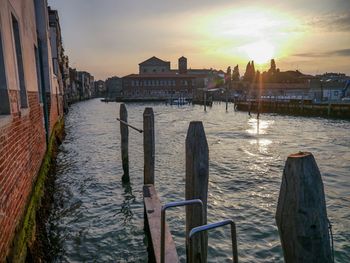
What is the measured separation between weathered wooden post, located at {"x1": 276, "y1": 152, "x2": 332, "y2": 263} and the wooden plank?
194 centimetres

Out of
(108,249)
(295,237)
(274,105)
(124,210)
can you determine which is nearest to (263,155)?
(124,210)

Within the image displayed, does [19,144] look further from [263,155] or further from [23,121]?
[263,155]

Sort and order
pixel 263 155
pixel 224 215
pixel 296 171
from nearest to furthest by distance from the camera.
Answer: pixel 296 171 → pixel 224 215 → pixel 263 155

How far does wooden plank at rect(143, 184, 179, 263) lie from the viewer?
3.40 meters

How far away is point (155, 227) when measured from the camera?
13.6ft

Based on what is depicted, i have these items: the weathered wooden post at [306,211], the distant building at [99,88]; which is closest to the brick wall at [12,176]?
the weathered wooden post at [306,211]

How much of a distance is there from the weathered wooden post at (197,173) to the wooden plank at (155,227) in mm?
384

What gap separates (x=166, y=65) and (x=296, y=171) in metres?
105

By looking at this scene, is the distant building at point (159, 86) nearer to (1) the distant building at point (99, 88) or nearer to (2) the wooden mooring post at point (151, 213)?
(1) the distant building at point (99, 88)

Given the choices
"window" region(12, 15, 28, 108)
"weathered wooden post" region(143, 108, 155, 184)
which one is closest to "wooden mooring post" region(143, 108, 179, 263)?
"weathered wooden post" region(143, 108, 155, 184)

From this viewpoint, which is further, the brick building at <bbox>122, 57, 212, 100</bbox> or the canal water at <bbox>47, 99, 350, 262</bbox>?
the brick building at <bbox>122, 57, 212, 100</bbox>

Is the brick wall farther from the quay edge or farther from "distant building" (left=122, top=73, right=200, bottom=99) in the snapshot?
"distant building" (left=122, top=73, right=200, bottom=99)

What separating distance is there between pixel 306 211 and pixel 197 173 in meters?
1.48

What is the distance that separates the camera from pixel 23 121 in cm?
498
